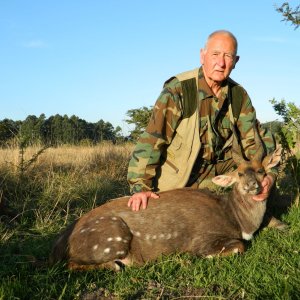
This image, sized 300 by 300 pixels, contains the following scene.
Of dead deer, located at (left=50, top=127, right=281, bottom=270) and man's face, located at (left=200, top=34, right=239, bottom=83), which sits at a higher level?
man's face, located at (left=200, top=34, right=239, bottom=83)

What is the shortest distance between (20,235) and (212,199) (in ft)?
8.68

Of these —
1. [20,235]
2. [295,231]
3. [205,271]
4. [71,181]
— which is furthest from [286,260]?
[71,181]

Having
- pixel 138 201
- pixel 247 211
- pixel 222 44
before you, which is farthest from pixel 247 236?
pixel 222 44

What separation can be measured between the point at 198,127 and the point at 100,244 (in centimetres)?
226

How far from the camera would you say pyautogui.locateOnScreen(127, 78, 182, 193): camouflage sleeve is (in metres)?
5.96

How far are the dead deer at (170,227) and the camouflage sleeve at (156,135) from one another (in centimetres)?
55

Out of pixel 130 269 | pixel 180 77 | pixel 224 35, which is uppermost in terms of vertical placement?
pixel 224 35

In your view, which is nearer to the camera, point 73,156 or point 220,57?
point 220,57

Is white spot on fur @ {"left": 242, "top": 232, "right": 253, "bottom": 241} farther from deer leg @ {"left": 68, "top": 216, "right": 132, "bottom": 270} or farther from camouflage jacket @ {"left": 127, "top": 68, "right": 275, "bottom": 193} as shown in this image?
deer leg @ {"left": 68, "top": 216, "right": 132, "bottom": 270}

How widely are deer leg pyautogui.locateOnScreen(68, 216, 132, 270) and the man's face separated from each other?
244cm

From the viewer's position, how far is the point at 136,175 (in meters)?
5.90

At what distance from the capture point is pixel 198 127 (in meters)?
6.21

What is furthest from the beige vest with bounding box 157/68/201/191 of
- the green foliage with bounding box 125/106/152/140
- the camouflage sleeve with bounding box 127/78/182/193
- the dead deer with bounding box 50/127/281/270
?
the green foliage with bounding box 125/106/152/140

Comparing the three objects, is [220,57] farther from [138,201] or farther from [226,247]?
[226,247]
